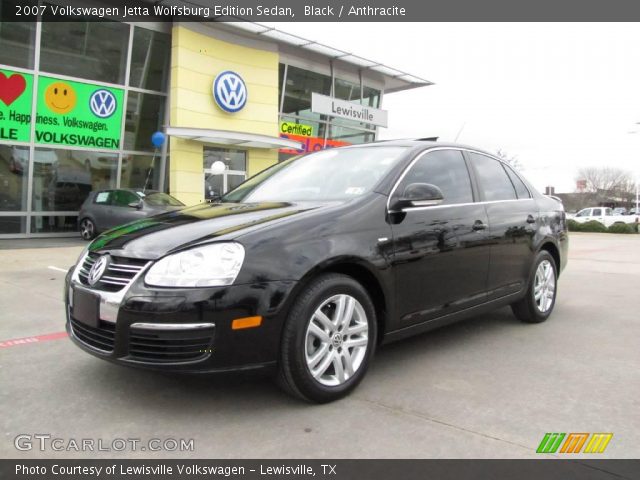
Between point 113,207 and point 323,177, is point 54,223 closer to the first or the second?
point 113,207

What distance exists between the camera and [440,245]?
375cm

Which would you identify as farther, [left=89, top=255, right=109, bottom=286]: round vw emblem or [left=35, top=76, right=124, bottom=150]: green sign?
[left=35, top=76, right=124, bottom=150]: green sign

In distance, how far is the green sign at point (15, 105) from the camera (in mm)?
14297

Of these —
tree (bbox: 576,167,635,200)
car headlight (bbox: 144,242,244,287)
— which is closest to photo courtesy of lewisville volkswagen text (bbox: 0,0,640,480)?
car headlight (bbox: 144,242,244,287)

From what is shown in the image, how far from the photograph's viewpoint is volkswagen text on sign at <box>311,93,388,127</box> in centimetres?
2023

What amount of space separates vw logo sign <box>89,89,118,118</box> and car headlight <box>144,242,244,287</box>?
14.9 m

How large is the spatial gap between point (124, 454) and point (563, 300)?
5469 millimetres

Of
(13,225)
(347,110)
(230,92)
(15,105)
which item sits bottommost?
(13,225)

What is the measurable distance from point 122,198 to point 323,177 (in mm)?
11112

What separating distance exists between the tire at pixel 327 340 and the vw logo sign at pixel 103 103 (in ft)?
49.5

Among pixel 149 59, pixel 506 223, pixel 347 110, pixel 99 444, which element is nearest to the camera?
pixel 99 444

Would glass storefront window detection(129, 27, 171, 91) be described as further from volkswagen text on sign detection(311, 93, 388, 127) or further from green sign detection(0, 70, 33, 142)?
volkswagen text on sign detection(311, 93, 388, 127)

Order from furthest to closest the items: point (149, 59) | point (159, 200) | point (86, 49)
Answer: point (149, 59), point (86, 49), point (159, 200)

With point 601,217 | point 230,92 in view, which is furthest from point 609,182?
point 230,92
